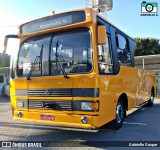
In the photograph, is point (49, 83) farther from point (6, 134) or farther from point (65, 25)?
point (6, 134)

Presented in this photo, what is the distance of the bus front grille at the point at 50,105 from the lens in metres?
5.80

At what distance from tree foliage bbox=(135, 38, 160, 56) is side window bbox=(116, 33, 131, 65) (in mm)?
31570

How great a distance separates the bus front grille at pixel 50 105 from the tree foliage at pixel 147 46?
34414 millimetres

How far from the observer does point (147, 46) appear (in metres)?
39.6

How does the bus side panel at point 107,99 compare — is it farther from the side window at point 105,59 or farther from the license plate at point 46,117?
the license plate at point 46,117

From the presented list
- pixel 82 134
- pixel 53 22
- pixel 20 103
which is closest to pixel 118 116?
pixel 82 134

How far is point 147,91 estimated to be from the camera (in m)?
11.3

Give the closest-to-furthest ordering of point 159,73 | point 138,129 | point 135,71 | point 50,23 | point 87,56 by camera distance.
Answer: point 87,56 < point 50,23 < point 138,129 < point 135,71 < point 159,73

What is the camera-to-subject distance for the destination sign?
595 centimetres

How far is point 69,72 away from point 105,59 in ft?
3.29

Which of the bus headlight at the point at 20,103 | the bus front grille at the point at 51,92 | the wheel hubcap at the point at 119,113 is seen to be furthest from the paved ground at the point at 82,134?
the bus front grille at the point at 51,92

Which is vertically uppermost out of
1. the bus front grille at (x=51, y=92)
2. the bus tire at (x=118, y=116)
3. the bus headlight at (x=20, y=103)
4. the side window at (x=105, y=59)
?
the side window at (x=105, y=59)

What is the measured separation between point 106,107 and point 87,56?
1352 millimetres

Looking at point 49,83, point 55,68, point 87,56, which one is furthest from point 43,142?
point 87,56
